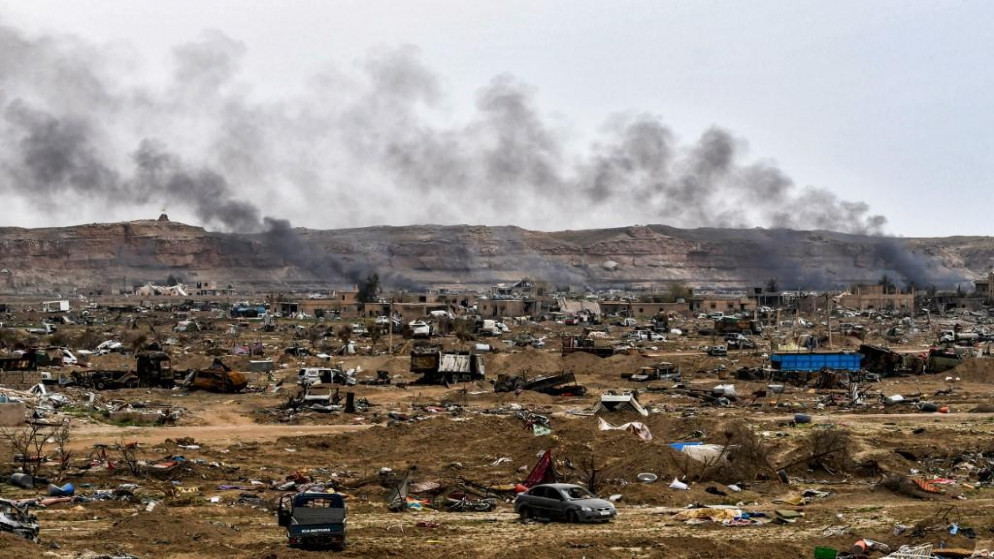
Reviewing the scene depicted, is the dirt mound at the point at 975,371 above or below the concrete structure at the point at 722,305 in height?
below

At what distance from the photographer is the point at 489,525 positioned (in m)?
16.6

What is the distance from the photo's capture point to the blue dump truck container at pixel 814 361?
40.9 meters

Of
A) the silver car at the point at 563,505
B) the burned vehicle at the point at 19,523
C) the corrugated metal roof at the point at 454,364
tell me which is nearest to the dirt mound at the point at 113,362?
the corrugated metal roof at the point at 454,364

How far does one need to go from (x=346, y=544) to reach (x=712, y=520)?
5.45 metres

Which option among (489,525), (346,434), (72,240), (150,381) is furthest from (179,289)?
(489,525)

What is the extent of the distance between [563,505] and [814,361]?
2651cm

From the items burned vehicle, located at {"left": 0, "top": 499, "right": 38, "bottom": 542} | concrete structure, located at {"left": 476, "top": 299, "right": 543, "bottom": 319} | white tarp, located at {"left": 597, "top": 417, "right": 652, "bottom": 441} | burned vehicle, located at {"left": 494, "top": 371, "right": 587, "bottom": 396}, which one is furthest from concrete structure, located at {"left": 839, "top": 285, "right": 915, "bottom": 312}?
burned vehicle, located at {"left": 0, "top": 499, "right": 38, "bottom": 542}

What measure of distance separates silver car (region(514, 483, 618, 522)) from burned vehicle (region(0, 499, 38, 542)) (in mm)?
6768

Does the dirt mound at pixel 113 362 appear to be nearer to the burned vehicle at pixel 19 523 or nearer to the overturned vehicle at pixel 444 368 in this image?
the overturned vehicle at pixel 444 368

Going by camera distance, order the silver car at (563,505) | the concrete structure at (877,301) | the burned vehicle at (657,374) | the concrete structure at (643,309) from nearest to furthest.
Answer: the silver car at (563,505) < the burned vehicle at (657,374) < the concrete structure at (643,309) < the concrete structure at (877,301)

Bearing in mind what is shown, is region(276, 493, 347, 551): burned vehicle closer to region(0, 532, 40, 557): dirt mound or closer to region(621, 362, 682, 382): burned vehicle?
region(0, 532, 40, 557): dirt mound

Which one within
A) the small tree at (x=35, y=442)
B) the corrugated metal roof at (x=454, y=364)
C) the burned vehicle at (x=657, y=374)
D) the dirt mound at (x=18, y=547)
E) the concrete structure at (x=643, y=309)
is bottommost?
the burned vehicle at (x=657, y=374)

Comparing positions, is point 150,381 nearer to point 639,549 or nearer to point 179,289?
point 639,549

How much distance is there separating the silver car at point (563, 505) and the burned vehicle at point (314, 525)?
134 inches
